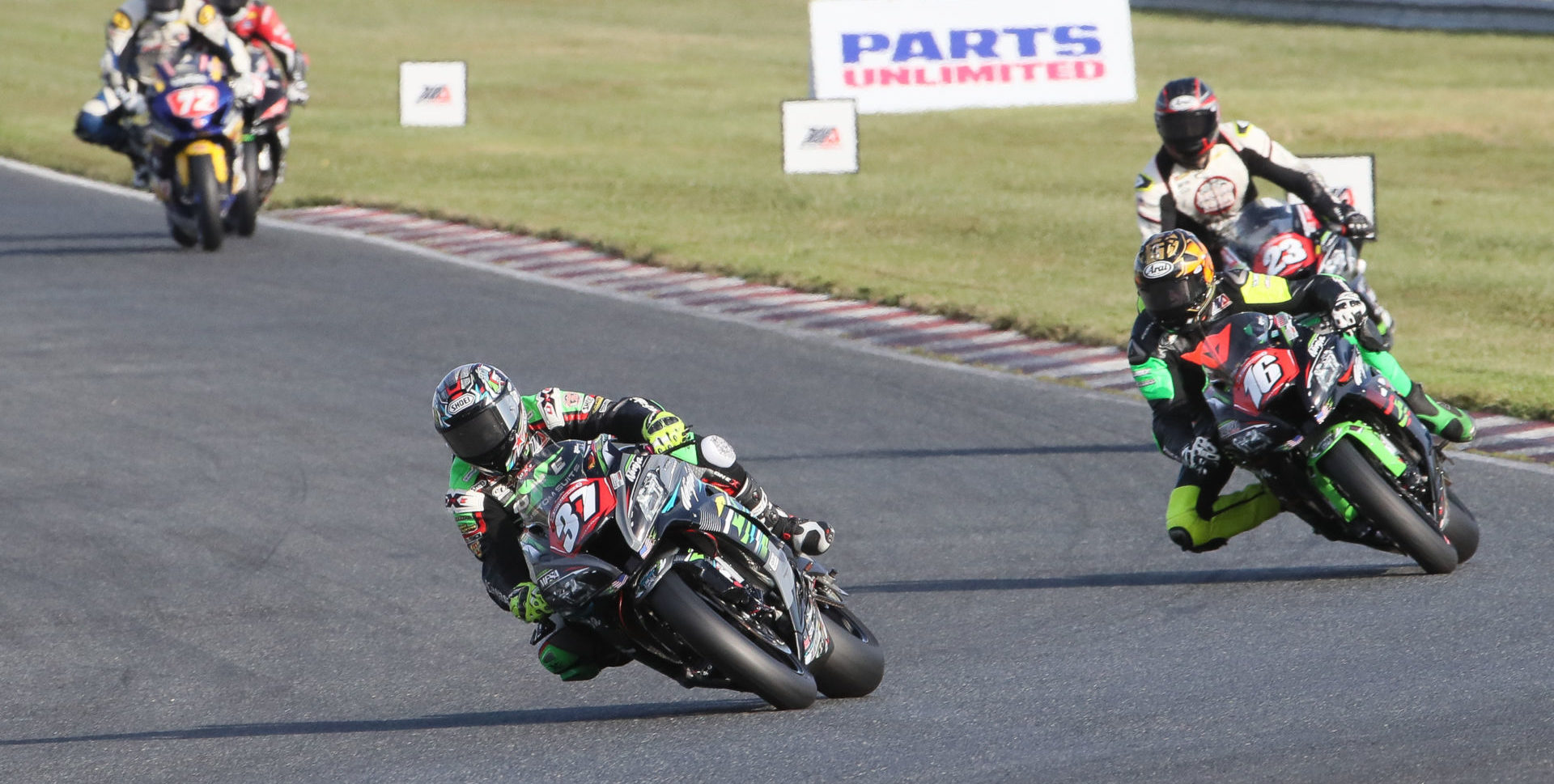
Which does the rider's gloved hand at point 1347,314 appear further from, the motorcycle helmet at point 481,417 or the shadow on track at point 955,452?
the motorcycle helmet at point 481,417

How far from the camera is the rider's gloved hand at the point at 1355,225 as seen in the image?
10.8 metres

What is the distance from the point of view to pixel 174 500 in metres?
11.1

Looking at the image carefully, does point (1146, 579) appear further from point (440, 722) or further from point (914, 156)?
point (914, 156)

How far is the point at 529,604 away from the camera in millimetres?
6820

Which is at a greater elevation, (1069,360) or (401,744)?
(1069,360)

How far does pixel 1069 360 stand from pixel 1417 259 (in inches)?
215

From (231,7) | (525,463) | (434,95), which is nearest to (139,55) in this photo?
(231,7)

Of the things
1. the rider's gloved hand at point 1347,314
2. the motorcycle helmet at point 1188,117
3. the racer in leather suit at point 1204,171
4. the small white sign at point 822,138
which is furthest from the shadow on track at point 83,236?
the rider's gloved hand at point 1347,314

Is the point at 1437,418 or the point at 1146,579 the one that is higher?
the point at 1437,418

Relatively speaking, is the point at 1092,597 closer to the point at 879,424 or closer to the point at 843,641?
the point at 843,641

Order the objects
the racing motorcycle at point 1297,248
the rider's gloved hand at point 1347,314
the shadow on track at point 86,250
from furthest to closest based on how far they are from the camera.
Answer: the shadow on track at point 86,250 → the racing motorcycle at point 1297,248 → the rider's gloved hand at point 1347,314

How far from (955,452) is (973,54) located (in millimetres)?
14529

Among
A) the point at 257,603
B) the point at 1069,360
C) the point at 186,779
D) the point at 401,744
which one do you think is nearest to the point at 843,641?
the point at 401,744

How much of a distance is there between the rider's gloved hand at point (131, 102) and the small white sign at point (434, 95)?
9398mm
